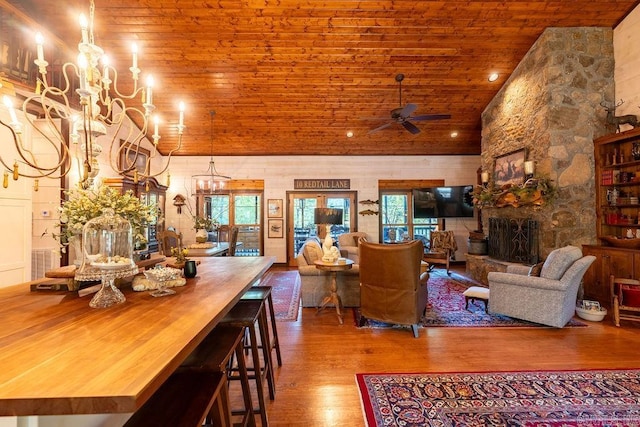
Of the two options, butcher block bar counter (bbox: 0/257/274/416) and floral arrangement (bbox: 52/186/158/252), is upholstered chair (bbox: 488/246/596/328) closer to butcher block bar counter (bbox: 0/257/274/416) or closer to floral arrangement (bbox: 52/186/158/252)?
butcher block bar counter (bbox: 0/257/274/416)

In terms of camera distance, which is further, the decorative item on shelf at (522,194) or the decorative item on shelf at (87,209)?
the decorative item on shelf at (522,194)

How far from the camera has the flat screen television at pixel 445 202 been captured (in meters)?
7.52

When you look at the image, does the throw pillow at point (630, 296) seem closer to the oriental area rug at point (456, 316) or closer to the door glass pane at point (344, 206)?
the oriental area rug at point (456, 316)

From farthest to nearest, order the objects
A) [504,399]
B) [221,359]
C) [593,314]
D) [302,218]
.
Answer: [302,218] < [593,314] < [504,399] < [221,359]

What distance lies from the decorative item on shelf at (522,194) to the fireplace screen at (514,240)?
0.33 m

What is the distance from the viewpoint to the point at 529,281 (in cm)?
359

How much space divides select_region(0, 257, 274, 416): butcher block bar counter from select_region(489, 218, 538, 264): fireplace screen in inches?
204

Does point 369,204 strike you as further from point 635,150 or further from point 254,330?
point 254,330

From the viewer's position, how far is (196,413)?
3.47 ft

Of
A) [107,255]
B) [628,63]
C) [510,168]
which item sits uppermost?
[628,63]

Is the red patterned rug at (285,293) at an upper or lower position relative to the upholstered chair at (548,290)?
lower

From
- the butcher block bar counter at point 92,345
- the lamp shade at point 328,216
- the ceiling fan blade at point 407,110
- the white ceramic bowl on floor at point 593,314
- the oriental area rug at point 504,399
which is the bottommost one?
the oriental area rug at point 504,399

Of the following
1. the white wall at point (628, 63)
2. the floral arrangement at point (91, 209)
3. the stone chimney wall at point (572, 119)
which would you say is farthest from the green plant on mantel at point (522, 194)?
the floral arrangement at point (91, 209)

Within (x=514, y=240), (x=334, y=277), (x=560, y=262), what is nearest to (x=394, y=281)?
(x=334, y=277)
